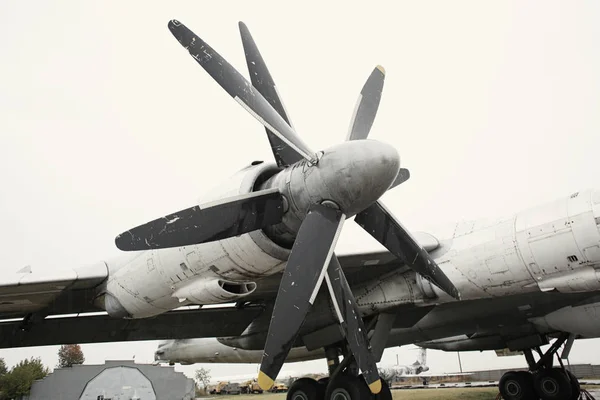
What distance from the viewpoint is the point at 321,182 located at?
5363 millimetres

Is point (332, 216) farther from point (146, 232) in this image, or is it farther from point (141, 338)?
point (141, 338)

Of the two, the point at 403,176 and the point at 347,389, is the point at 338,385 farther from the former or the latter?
the point at 403,176

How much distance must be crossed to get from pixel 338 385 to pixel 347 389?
0.61 feet

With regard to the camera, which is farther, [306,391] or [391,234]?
[306,391]

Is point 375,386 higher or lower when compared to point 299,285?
lower

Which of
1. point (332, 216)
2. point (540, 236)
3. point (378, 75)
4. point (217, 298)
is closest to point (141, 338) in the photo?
point (217, 298)

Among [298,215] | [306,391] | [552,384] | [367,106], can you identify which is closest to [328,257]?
[298,215]

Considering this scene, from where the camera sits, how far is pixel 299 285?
5090 mm

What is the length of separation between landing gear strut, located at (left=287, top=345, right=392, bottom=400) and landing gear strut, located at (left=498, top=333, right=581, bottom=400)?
5924mm

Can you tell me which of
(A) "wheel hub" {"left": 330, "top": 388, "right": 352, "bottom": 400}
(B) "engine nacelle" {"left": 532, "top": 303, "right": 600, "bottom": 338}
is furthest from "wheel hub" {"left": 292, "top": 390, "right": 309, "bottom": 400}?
(B) "engine nacelle" {"left": 532, "top": 303, "right": 600, "bottom": 338}

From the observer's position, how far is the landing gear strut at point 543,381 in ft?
38.9

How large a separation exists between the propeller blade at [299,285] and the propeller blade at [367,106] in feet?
5.09

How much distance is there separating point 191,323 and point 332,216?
5.80 meters

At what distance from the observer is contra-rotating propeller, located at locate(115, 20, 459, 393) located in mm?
5086
